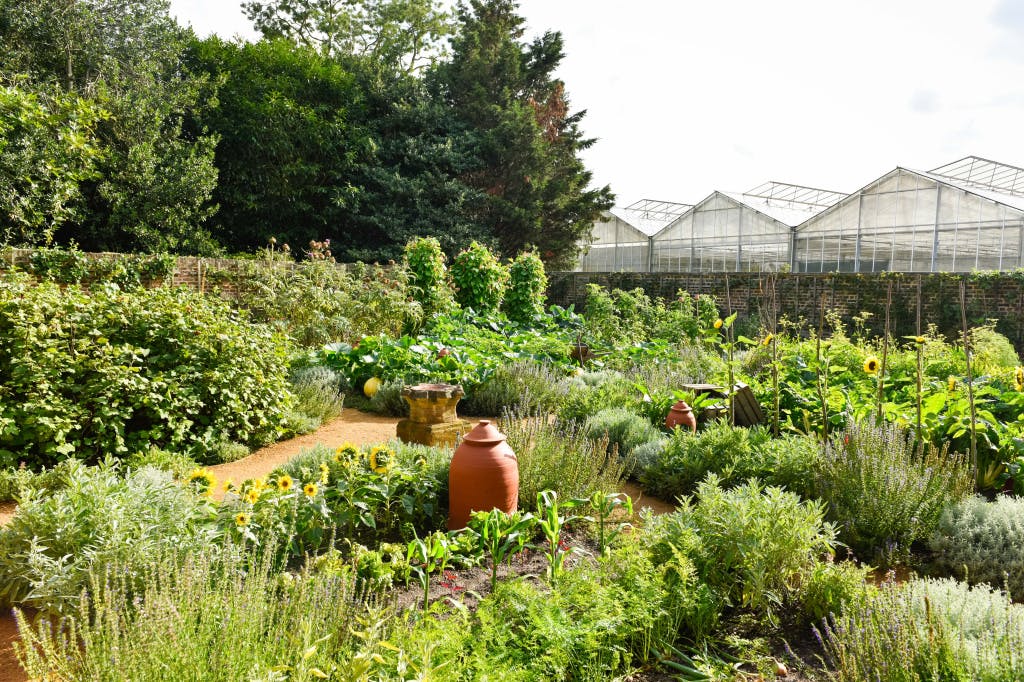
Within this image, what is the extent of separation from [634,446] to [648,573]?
2333 millimetres

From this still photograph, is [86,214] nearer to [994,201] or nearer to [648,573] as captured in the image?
[648,573]

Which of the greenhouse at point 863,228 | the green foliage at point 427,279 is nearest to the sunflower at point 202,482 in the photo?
the green foliage at point 427,279

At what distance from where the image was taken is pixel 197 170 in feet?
44.4

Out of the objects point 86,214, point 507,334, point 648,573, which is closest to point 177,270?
point 86,214

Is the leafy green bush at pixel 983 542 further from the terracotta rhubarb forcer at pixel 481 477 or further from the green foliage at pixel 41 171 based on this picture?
the green foliage at pixel 41 171

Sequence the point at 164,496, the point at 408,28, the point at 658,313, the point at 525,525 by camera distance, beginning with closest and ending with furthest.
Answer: the point at 164,496 → the point at 525,525 → the point at 658,313 → the point at 408,28

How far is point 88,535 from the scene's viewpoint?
2.55 m

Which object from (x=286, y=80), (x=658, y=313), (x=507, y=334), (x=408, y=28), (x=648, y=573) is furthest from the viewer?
(x=408, y=28)

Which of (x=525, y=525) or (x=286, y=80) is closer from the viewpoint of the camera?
(x=525, y=525)

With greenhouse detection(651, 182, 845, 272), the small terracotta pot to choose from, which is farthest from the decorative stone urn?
greenhouse detection(651, 182, 845, 272)

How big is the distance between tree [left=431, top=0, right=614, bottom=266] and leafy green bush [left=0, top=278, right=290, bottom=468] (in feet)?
41.3

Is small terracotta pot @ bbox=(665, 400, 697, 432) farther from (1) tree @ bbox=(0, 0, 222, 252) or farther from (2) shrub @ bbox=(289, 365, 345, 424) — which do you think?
→ (1) tree @ bbox=(0, 0, 222, 252)

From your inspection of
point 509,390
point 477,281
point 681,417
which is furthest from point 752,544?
point 477,281

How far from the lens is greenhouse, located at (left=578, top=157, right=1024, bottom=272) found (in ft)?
39.3
